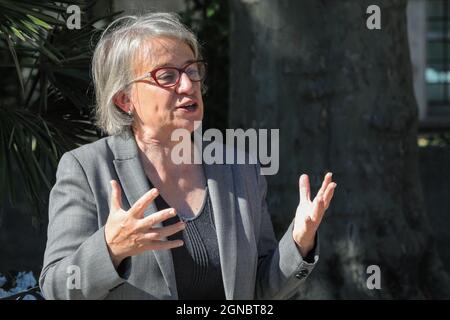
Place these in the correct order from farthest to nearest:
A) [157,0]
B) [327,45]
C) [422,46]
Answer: [422,46] → [157,0] → [327,45]

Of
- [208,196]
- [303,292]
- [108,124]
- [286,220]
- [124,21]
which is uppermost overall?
[124,21]

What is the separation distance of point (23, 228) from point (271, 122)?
1688 millimetres

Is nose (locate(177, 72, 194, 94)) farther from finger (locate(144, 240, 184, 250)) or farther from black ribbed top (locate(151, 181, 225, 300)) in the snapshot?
finger (locate(144, 240, 184, 250))

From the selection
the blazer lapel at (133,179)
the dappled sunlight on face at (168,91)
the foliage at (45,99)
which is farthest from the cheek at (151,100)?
the foliage at (45,99)

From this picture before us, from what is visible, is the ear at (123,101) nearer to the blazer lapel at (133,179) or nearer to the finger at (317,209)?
the blazer lapel at (133,179)

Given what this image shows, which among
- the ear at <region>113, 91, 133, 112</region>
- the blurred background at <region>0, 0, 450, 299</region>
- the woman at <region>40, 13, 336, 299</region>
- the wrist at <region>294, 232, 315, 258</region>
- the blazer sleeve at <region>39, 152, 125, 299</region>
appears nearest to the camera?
the blazer sleeve at <region>39, 152, 125, 299</region>

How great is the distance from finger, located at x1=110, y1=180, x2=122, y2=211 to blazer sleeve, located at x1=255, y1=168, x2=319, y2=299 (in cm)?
51

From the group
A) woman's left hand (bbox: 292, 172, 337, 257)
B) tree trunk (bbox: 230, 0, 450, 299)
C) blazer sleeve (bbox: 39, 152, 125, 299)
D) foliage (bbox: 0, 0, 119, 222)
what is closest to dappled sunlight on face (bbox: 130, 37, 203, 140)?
blazer sleeve (bbox: 39, 152, 125, 299)

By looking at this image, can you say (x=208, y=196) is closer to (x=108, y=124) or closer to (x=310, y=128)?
(x=108, y=124)

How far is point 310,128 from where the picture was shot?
573 cm

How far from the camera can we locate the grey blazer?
9.03ft

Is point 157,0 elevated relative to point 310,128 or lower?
elevated

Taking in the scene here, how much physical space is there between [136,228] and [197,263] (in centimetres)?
41
